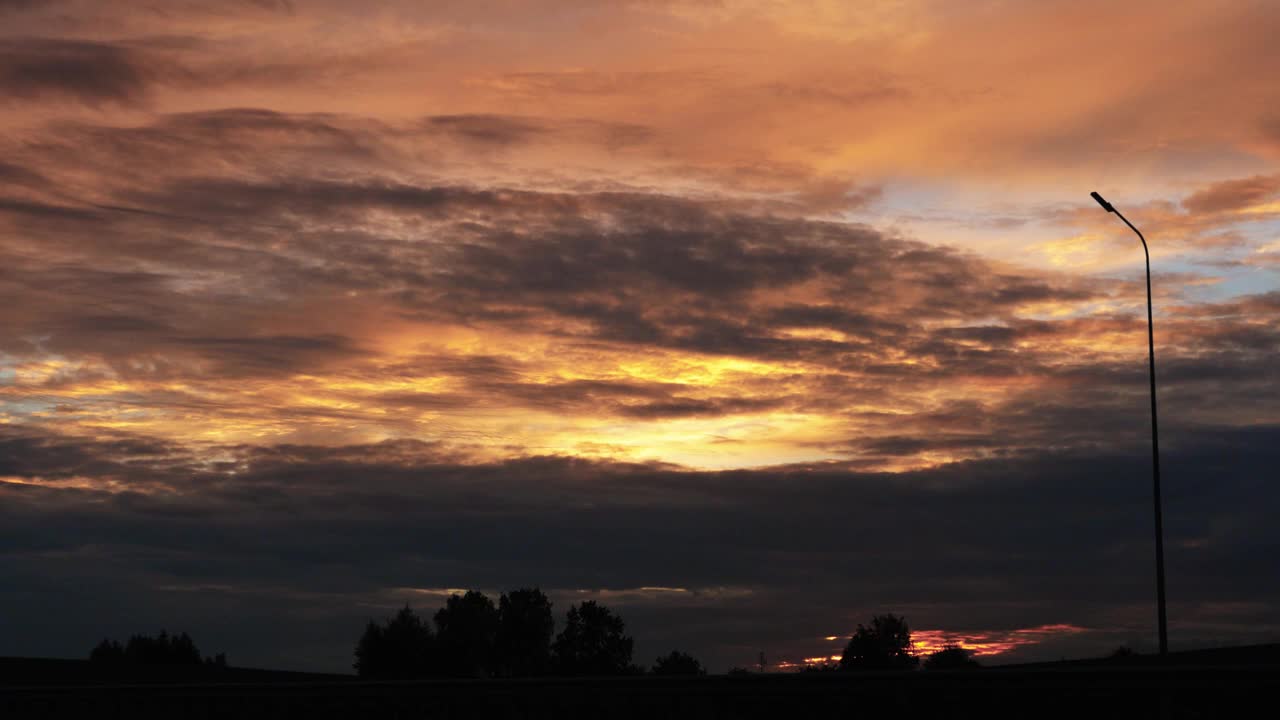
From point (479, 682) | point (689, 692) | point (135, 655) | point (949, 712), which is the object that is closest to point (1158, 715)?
point (949, 712)

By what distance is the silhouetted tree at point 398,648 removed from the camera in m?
92.5

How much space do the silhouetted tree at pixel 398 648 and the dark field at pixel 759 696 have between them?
189 ft

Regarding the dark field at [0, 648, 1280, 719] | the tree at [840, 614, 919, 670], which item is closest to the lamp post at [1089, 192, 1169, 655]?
the dark field at [0, 648, 1280, 719]

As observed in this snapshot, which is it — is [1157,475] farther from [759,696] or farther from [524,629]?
[524,629]

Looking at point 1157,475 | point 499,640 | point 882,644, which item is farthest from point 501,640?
point 1157,475

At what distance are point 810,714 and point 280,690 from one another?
46.8ft

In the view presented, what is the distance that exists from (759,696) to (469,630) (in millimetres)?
79993

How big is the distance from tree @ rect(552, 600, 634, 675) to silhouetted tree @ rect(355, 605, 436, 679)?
10843mm

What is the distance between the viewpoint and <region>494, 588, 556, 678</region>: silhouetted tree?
3996 inches

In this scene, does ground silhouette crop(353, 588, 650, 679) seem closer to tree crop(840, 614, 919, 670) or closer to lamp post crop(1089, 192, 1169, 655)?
tree crop(840, 614, 919, 670)

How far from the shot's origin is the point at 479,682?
30.9 meters

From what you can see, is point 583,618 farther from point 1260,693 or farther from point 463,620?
point 1260,693

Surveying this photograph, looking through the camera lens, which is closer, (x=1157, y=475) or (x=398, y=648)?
(x=1157, y=475)

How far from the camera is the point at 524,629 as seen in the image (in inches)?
4082
